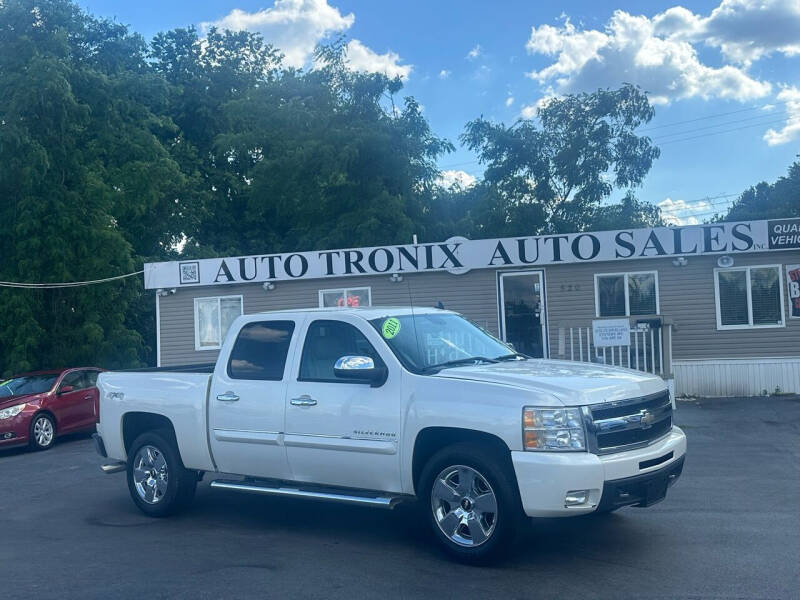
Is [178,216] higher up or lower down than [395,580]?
higher up

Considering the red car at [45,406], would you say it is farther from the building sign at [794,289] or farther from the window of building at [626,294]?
the building sign at [794,289]

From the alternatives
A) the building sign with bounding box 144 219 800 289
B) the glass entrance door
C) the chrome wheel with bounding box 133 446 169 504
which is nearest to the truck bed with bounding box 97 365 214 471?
the chrome wheel with bounding box 133 446 169 504

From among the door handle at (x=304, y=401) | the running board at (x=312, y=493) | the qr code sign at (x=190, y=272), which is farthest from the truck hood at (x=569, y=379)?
the qr code sign at (x=190, y=272)

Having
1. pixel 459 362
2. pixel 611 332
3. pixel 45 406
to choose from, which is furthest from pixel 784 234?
pixel 45 406

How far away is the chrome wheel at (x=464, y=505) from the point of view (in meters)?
6.07

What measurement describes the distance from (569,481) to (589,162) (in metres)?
27.8

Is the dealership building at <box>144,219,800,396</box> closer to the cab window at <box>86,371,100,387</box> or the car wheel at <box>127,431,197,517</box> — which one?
the cab window at <box>86,371,100,387</box>

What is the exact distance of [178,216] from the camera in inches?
1425

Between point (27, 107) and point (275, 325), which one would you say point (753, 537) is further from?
point (27, 107)

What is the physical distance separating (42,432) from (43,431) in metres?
0.03

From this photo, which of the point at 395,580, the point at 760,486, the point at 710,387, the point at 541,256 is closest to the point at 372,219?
the point at 541,256

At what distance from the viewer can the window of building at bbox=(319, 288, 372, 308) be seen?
62.3ft

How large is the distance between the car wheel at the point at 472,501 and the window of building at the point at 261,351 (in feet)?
6.15

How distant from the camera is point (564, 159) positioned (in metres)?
32.3
